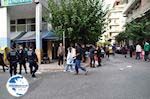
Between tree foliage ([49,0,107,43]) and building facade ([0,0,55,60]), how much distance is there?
1.35m

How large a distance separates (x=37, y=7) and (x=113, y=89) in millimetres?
18729

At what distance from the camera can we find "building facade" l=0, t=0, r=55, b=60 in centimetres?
3155

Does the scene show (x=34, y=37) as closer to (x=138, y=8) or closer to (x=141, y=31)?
(x=141, y=31)

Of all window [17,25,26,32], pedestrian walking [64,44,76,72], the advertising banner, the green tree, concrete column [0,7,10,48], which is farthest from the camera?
the green tree

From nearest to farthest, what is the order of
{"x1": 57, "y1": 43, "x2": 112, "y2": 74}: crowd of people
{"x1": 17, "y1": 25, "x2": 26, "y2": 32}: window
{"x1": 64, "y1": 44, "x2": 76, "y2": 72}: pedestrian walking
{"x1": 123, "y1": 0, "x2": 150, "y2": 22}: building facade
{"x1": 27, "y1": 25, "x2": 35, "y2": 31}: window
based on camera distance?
1. {"x1": 57, "y1": 43, "x2": 112, "y2": 74}: crowd of people
2. {"x1": 64, "y1": 44, "x2": 76, "y2": 72}: pedestrian walking
3. {"x1": 27, "y1": 25, "x2": 35, "y2": 31}: window
4. {"x1": 17, "y1": 25, "x2": 26, "y2": 32}: window
5. {"x1": 123, "y1": 0, "x2": 150, "y2": 22}: building facade

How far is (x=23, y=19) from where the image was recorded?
127ft

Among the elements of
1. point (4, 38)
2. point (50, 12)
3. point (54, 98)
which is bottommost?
point (54, 98)

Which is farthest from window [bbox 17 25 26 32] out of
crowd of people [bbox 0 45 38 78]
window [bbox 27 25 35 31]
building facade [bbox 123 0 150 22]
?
crowd of people [bbox 0 45 38 78]

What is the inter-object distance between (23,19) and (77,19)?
331 inches

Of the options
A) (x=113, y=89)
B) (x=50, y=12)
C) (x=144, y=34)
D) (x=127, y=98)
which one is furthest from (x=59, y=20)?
(x=127, y=98)

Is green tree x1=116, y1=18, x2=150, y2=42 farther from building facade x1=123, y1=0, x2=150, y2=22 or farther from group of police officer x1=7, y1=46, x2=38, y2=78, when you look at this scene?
group of police officer x1=7, y1=46, x2=38, y2=78

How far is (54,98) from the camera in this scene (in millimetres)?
12008

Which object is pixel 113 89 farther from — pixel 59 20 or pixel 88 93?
pixel 59 20

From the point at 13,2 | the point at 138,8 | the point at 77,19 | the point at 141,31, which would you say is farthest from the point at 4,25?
the point at 138,8
